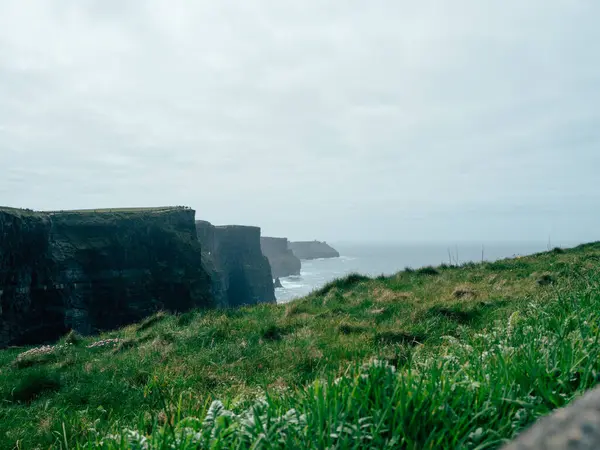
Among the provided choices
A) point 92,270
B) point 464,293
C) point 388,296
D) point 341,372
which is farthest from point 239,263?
point 341,372

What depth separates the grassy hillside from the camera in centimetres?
233

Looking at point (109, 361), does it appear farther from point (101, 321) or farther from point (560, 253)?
point (101, 321)

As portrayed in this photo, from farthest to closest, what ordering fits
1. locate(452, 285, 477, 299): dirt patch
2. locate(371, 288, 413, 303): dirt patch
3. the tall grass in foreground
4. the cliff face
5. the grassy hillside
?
the cliff face → locate(371, 288, 413, 303): dirt patch → locate(452, 285, 477, 299): dirt patch → the grassy hillside → the tall grass in foreground

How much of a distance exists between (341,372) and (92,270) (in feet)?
196

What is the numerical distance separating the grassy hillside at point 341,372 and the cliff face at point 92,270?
42588mm

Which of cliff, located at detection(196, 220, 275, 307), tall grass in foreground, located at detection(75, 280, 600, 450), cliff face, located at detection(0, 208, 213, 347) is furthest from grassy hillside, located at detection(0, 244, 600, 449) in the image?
cliff, located at detection(196, 220, 275, 307)

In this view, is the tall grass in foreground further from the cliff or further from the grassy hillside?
the cliff

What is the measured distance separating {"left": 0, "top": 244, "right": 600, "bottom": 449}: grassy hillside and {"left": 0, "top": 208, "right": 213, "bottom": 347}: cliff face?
1677 inches

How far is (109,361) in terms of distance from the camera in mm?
9930

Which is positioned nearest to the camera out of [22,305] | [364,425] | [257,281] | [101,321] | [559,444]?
[559,444]

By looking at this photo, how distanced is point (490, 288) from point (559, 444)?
1359 cm

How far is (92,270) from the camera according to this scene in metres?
55.8

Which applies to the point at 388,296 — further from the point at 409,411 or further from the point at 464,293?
the point at 409,411

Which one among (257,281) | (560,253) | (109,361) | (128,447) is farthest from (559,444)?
(257,281)
